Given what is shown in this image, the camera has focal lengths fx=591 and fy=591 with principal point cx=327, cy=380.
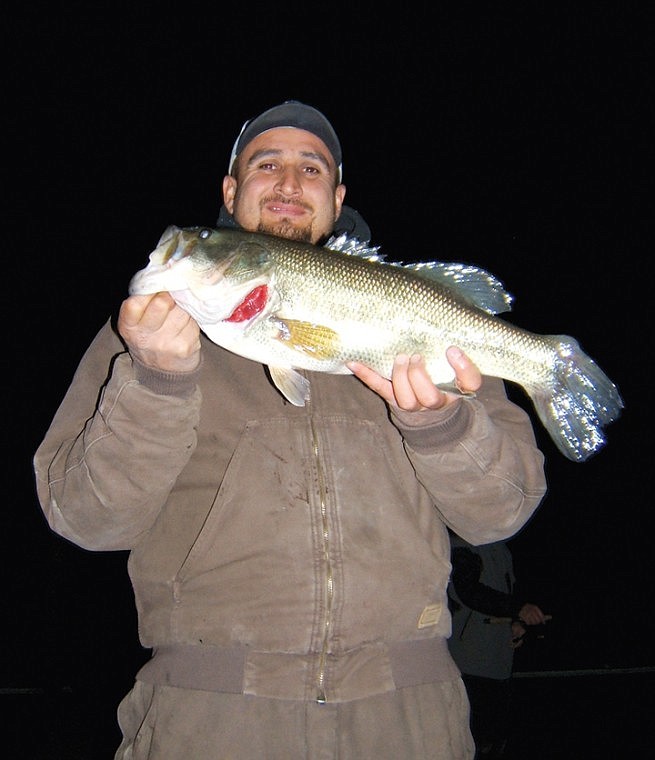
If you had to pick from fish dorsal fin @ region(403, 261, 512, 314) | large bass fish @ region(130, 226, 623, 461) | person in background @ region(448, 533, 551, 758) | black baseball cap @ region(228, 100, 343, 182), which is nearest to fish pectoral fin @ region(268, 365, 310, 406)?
large bass fish @ region(130, 226, 623, 461)

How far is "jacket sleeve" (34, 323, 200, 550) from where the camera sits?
6.32 feet

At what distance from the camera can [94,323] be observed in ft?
69.9

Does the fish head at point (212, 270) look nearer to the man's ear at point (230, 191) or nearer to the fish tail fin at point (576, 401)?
the man's ear at point (230, 191)

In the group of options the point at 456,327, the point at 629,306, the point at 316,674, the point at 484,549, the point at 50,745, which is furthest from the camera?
the point at 629,306

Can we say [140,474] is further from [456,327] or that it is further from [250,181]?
[250,181]

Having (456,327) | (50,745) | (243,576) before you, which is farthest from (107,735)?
(456,327)

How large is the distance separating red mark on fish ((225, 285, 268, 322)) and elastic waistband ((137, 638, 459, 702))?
111 centimetres

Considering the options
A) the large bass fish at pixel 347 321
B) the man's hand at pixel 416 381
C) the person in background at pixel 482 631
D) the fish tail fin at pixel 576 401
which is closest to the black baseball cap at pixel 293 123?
the large bass fish at pixel 347 321

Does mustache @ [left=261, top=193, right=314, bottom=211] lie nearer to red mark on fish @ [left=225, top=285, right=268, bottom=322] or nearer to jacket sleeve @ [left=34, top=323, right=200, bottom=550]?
red mark on fish @ [left=225, top=285, right=268, bottom=322]

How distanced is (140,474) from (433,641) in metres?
1.14

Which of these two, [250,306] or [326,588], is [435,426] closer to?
[326,588]

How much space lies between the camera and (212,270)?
2152 mm

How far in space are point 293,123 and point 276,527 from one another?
2.14m

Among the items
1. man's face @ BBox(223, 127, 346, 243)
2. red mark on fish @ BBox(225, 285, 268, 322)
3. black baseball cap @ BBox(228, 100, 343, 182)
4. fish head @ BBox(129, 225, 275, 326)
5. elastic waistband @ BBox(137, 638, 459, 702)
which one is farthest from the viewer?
black baseball cap @ BBox(228, 100, 343, 182)
